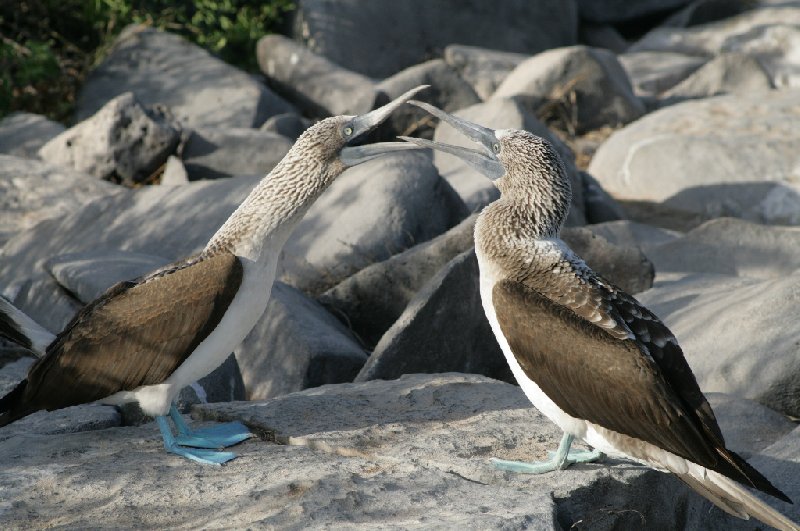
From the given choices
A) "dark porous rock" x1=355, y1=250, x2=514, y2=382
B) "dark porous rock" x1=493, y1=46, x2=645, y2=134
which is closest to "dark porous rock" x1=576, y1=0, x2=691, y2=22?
"dark porous rock" x1=493, y1=46, x2=645, y2=134

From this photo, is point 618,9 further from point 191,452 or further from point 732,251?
point 191,452

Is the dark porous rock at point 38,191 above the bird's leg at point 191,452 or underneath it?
underneath

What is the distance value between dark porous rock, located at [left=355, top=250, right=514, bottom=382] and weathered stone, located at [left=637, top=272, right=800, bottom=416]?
1.28 m

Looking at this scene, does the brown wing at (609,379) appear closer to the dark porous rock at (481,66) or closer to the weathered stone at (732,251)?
the weathered stone at (732,251)

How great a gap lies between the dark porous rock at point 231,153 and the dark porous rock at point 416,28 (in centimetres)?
464

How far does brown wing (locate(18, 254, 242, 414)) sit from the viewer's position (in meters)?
4.75

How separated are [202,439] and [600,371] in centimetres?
172

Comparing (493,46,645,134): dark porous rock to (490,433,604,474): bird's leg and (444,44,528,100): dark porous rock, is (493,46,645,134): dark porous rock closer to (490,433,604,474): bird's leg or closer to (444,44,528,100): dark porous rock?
(444,44,528,100): dark porous rock

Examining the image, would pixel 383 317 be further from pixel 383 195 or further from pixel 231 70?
pixel 231 70

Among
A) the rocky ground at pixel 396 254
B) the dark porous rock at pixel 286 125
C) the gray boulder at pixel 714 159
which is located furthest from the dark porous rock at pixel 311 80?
the gray boulder at pixel 714 159

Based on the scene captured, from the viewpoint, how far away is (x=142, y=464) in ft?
15.3

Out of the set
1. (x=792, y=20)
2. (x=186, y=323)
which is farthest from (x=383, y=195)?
(x=792, y=20)

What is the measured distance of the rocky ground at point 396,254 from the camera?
446cm

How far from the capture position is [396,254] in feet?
27.3
